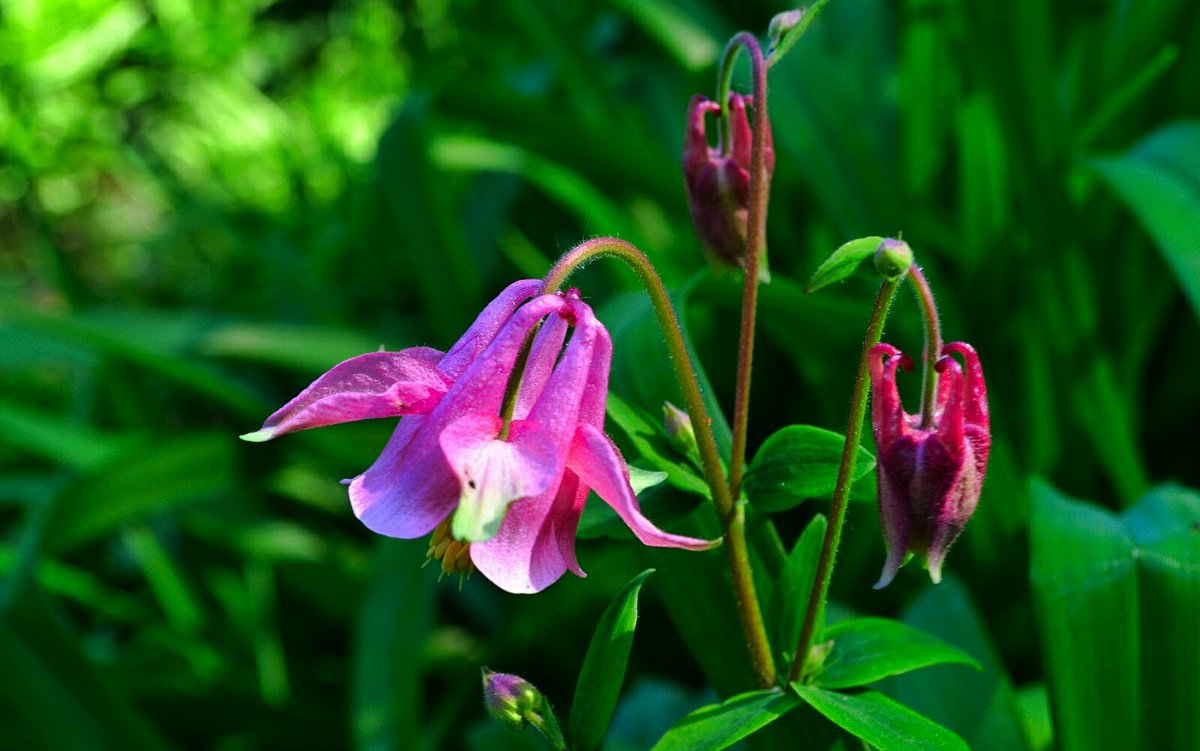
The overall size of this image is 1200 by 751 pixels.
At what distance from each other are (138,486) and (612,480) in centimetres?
134

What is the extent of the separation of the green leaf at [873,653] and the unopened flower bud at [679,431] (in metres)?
0.16

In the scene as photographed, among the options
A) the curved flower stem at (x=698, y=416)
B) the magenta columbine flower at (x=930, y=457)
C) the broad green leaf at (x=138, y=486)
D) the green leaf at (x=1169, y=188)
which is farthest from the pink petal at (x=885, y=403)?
the broad green leaf at (x=138, y=486)

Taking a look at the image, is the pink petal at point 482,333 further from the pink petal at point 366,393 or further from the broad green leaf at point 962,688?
the broad green leaf at point 962,688

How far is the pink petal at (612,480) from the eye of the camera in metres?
0.54

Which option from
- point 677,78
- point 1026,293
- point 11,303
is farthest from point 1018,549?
point 11,303

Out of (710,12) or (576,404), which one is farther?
(710,12)

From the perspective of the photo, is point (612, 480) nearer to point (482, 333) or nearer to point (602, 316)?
point (482, 333)

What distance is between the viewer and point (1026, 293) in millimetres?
1558

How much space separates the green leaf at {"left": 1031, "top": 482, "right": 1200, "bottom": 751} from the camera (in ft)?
2.88

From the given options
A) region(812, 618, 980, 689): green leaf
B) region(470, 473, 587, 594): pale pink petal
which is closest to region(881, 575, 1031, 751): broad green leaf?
region(812, 618, 980, 689): green leaf

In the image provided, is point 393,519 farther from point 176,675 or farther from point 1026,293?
point 176,675

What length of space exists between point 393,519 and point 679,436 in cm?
24

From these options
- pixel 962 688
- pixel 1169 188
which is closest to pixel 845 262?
pixel 962 688

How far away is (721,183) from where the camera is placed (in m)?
0.78
